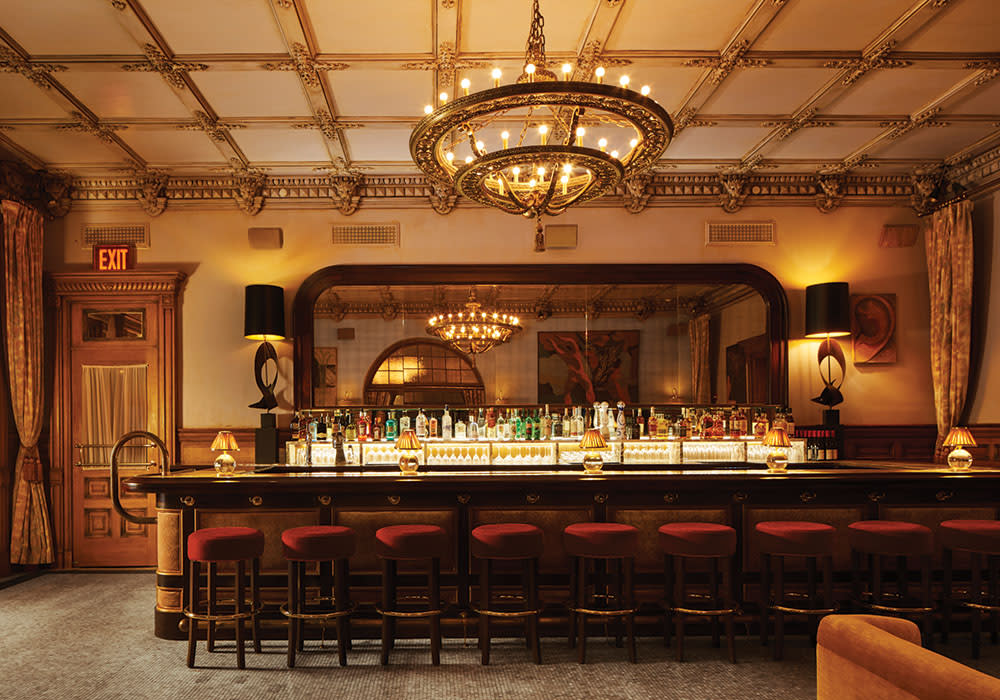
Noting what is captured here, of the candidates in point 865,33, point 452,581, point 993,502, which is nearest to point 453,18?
point 865,33

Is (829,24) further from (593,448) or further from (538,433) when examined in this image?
(538,433)

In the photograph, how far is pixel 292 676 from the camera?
4.06 metres

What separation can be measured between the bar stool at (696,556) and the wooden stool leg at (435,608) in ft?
4.47

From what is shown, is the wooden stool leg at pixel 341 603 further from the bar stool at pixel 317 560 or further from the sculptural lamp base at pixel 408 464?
the sculptural lamp base at pixel 408 464

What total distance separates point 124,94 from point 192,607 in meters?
3.90

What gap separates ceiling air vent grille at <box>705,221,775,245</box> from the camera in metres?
7.86

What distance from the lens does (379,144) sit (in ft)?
22.0

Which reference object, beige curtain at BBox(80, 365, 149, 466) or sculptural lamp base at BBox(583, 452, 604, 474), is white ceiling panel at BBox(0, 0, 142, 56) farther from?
sculptural lamp base at BBox(583, 452, 604, 474)

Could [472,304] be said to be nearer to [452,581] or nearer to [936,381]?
[452,581]

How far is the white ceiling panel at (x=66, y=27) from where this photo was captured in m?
4.28

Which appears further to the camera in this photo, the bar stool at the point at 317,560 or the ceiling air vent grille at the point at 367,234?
the ceiling air vent grille at the point at 367,234

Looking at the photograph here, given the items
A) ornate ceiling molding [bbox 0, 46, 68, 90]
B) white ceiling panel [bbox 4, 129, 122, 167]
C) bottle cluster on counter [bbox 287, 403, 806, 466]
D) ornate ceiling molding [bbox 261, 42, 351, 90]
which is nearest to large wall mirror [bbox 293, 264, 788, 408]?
bottle cluster on counter [bbox 287, 403, 806, 466]

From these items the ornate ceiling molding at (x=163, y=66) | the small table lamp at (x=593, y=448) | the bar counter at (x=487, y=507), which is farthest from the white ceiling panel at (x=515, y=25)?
the bar counter at (x=487, y=507)

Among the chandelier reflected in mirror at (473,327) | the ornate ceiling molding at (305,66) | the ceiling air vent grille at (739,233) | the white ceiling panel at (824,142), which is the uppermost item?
the ornate ceiling molding at (305,66)
